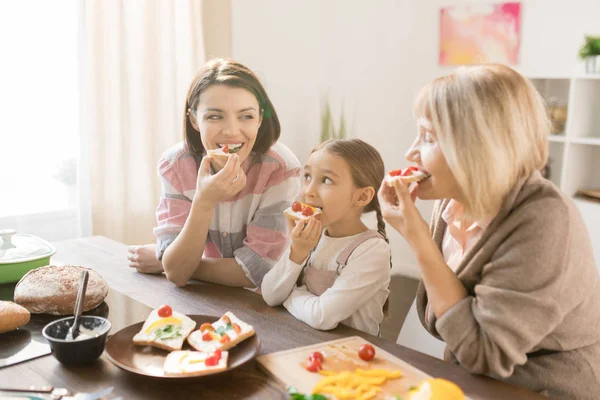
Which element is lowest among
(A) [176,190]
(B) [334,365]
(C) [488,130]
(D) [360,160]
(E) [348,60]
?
(B) [334,365]

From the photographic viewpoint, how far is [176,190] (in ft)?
6.84

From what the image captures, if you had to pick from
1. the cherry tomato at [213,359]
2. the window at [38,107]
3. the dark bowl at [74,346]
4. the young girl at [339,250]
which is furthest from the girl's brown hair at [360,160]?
the window at [38,107]

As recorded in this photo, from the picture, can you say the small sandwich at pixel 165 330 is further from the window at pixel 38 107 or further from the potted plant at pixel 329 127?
the potted plant at pixel 329 127

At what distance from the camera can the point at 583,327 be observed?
4.30ft

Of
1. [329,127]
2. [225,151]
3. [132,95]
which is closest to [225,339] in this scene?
[225,151]

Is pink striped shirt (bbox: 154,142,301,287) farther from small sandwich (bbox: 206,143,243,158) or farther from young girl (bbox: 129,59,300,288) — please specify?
small sandwich (bbox: 206,143,243,158)

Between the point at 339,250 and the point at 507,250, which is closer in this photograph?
the point at 507,250

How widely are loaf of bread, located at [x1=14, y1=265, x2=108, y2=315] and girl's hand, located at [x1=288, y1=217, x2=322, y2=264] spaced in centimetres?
54

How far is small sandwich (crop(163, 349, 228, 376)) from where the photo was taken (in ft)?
4.01

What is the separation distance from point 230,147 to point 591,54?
2829 millimetres

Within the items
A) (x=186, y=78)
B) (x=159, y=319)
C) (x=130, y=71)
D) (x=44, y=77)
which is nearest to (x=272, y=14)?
(x=186, y=78)

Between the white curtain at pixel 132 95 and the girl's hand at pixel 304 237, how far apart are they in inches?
93.2

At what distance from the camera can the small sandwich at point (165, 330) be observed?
1372mm

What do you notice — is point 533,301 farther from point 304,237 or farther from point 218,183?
point 218,183
